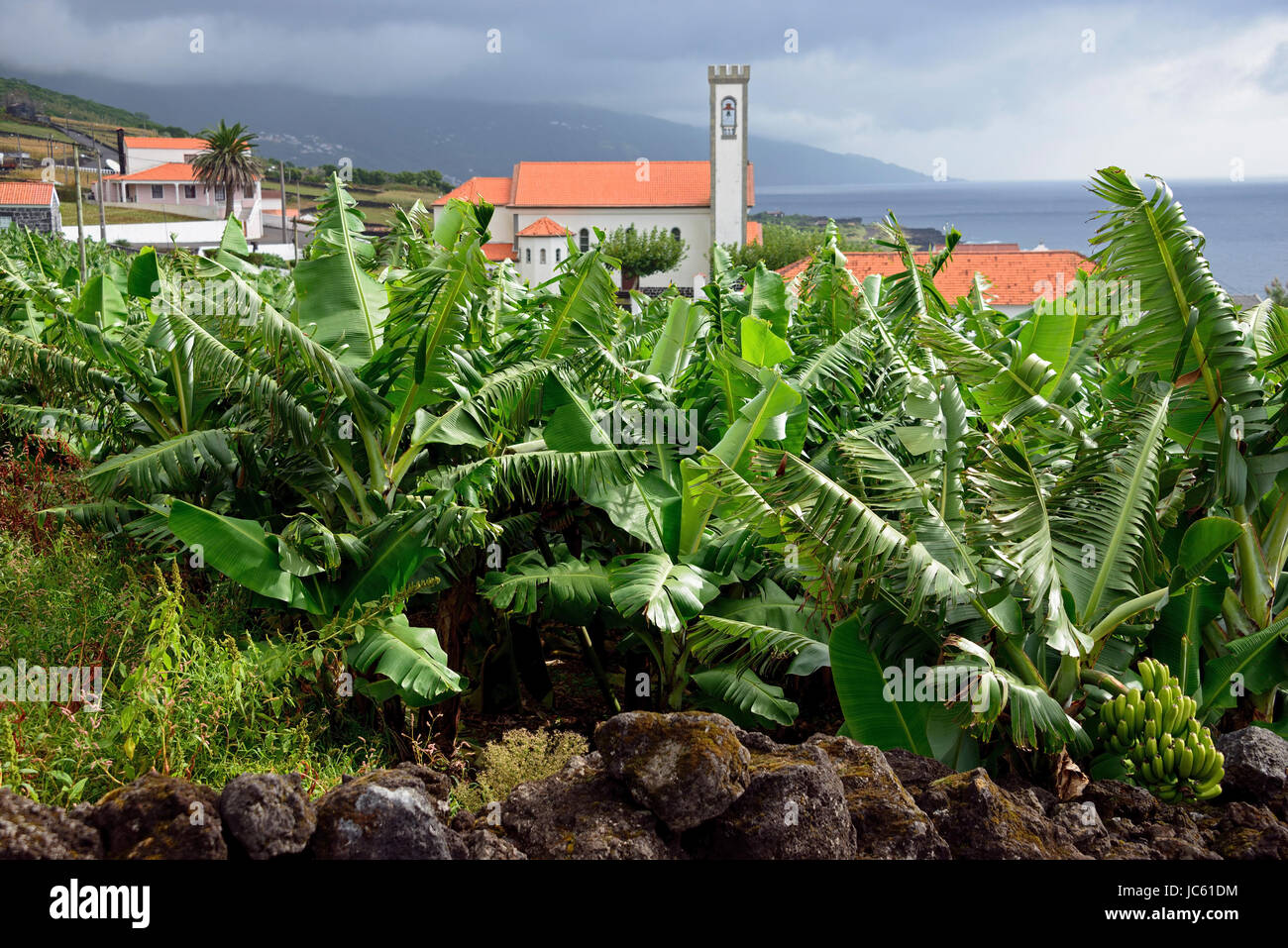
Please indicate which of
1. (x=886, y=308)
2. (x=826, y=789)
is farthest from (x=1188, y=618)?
(x=826, y=789)

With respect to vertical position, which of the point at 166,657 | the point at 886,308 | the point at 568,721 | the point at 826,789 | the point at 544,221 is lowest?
the point at 568,721

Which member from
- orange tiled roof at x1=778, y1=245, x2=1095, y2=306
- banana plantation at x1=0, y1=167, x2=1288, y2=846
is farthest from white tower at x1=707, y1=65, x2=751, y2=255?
banana plantation at x1=0, y1=167, x2=1288, y2=846

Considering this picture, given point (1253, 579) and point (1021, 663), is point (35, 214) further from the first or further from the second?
point (1253, 579)

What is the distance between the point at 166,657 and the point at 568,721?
3215mm

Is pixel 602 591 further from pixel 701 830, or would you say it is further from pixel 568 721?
pixel 701 830

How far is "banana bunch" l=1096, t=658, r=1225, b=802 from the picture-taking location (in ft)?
15.0

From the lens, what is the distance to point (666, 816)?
3646 millimetres

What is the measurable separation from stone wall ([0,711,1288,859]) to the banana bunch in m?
0.21

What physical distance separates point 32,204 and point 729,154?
189 ft

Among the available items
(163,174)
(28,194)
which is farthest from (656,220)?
(163,174)

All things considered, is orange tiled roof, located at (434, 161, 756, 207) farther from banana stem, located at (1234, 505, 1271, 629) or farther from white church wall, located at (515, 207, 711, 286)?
banana stem, located at (1234, 505, 1271, 629)

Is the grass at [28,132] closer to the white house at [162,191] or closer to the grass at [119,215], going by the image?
the white house at [162,191]

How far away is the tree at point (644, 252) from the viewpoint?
3285 inches

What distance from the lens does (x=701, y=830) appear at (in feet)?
12.4
